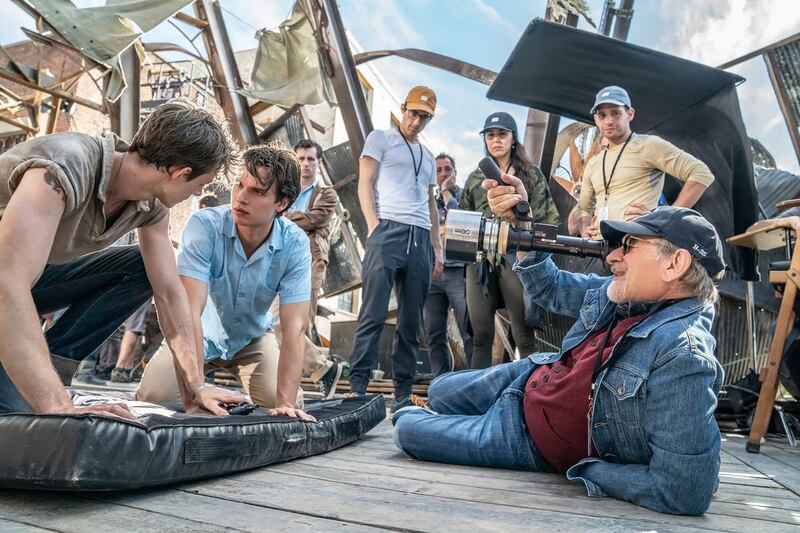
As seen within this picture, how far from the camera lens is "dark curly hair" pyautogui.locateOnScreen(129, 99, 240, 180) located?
6.21 ft

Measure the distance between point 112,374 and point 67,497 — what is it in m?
4.71

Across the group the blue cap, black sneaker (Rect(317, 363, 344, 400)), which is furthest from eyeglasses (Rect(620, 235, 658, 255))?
black sneaker (Rect(317, 363, 344, 400))

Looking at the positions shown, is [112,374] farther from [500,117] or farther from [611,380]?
[611,380]

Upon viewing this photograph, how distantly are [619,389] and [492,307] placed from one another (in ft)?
5.94

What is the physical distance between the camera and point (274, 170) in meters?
2.53

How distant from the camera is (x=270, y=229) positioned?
2.79 m

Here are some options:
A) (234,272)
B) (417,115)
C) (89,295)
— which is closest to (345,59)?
(417,115)

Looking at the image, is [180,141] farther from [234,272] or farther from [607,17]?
[607,17]

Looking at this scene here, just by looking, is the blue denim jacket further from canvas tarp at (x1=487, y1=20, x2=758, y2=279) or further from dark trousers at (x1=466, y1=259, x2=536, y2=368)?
canvas tarp at (x1=487, y1=20, x2=758, y2=279)

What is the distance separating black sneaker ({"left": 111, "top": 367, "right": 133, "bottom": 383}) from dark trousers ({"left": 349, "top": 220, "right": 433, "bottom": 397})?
294 centimetres

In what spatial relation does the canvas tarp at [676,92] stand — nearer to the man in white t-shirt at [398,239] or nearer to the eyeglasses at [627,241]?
the man in white t-shirt at [398,239]

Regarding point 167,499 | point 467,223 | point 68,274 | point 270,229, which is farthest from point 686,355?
point 68,274

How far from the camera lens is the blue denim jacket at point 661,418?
152 centimetres

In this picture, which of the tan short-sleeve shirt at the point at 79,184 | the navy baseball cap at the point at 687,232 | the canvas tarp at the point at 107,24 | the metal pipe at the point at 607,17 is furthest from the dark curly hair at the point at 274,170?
the metal pipe at the point at 607,17
